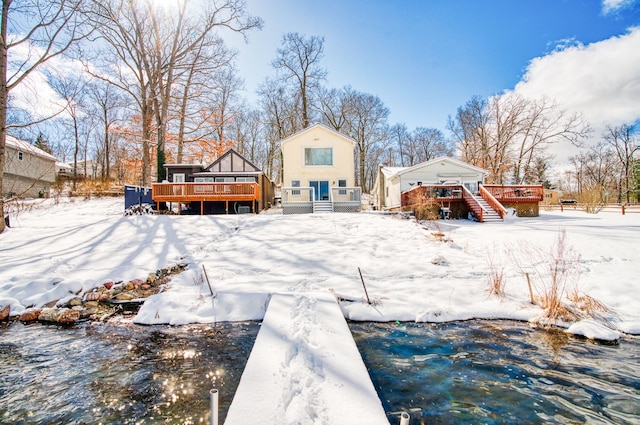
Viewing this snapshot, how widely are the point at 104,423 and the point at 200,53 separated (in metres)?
21.5

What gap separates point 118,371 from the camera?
362 cm

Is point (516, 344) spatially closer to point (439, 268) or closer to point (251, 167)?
point (439, 268)

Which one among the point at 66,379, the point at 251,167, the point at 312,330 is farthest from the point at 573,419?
the point at 251,167

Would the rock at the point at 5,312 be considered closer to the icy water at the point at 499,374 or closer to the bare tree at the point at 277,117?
the icy water at the point at 499,374

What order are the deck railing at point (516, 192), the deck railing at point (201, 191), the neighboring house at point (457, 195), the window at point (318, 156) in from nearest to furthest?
the neighboring house at point (457, 195)
the deck railing at point (201, 191)
the deck railing at point (516, 192)
the window at point (318, 156)

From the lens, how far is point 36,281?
6.19 m

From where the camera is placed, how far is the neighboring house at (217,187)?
629 inches

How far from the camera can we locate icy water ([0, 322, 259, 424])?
2867 mm

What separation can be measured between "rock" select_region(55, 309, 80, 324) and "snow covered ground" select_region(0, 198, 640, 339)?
832 mm

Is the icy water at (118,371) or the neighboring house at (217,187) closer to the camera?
the icy water at (118,371)

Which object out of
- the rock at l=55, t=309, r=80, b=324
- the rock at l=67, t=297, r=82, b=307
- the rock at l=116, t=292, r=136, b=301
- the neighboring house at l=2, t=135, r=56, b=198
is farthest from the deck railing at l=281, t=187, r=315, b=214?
the neighboring house at l=2, t=135, r=56, b=198

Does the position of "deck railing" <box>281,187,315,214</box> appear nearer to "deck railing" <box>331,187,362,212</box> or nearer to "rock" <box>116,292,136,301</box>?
"deck railing" <box>331,187,362,212</box>

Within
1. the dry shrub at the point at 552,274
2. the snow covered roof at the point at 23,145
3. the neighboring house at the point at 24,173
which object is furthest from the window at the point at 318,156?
the neighboring house at the point at 24,173

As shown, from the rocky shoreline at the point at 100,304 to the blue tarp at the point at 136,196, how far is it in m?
11.2
